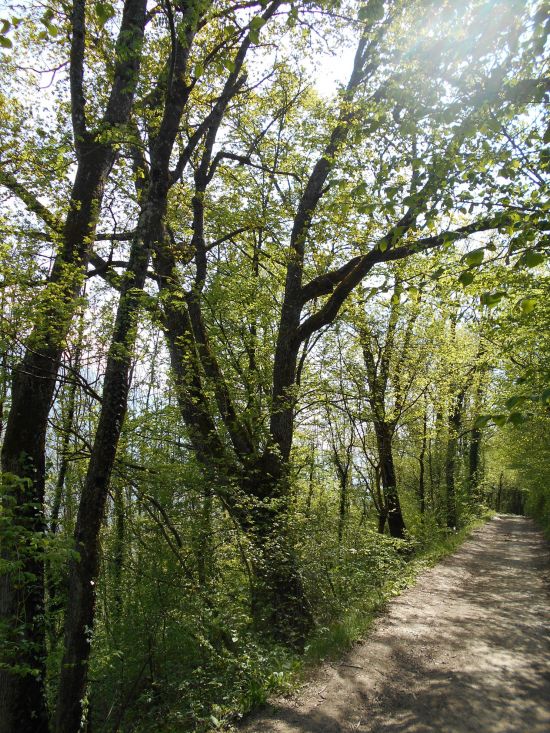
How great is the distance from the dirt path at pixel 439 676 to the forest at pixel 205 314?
471 mm

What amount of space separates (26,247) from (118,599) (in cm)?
620

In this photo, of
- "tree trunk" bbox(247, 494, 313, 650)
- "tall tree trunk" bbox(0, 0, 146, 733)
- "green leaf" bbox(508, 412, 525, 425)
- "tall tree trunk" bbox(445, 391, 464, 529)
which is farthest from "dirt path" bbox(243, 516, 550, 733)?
"tall tree trunk" bbox(445, 391, 464, 529)

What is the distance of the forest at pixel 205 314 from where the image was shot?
15.5 feet

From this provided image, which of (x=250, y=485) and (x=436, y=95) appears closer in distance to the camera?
(x=436, y=95)

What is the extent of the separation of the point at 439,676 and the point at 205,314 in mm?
7592

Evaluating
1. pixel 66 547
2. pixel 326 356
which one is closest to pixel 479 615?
pixel 66 547

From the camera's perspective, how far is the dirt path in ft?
13.1

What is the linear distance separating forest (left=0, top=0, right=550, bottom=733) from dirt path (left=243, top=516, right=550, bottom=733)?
471 millimetres

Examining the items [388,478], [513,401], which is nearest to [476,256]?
[513,401]

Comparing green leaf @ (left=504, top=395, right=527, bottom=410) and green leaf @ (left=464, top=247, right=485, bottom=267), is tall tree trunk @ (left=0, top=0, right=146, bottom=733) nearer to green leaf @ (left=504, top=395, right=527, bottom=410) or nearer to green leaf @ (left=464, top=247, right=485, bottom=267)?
green leaf @ (left=464, top=247, right=485, bottom=267)

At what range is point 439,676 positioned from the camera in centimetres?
482

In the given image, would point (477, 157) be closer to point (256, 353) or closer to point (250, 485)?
point (250, 485)

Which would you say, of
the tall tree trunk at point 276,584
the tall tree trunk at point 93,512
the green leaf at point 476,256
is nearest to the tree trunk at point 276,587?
the tall tree trunk at point 276,584

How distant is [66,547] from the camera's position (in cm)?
502
